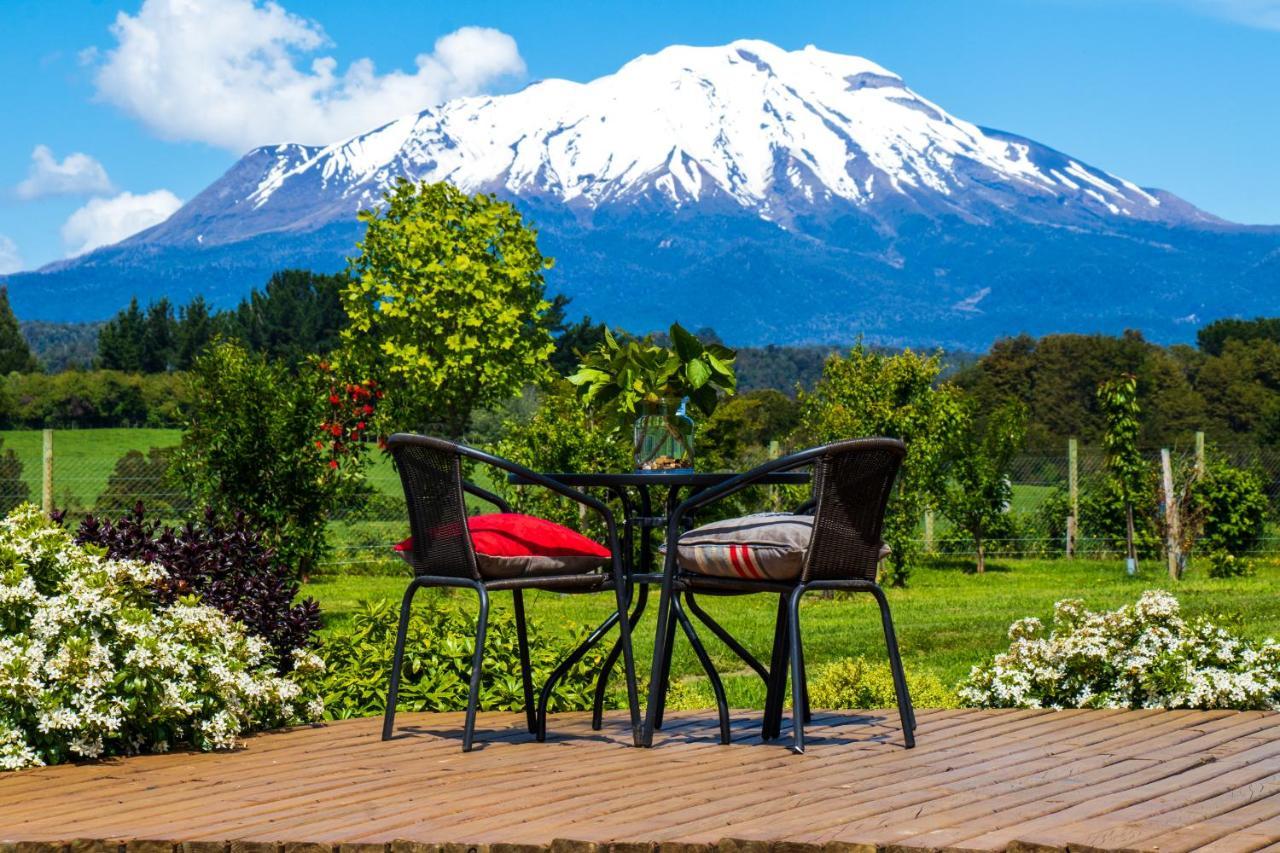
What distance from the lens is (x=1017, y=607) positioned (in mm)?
11539

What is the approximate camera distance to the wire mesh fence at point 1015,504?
15734 millimetres

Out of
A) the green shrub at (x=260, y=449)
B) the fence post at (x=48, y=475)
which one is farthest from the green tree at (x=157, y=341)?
the green shrub at (x=260, y=449)

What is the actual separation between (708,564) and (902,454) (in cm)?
57

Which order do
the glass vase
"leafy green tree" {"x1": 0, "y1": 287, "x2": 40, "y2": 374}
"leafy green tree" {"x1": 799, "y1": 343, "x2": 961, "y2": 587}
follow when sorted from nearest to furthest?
the glass vase < "leafy green tree" {"x1": 799, "y1": 343, "x2": 961, "y2": 587} < "leafy green tree" {"x1": 0, "y1": 287, "x2": 40, "y2": 374}

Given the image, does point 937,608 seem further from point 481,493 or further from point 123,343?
point 123,343

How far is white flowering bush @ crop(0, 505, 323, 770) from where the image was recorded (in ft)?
12.6

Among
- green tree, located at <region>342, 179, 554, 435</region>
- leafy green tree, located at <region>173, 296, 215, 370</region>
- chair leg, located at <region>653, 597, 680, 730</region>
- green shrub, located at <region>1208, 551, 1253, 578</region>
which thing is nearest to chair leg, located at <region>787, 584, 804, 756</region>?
chair leg, located at <region>653, 597, 680, 730</region>

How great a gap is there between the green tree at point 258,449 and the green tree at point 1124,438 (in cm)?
968

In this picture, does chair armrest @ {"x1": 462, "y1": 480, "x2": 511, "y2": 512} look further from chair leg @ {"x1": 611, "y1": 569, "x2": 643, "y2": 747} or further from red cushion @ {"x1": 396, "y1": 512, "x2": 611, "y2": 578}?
chair leg @ {"x1": 611, "y1": 569, "x2": 643, "y2": 747}

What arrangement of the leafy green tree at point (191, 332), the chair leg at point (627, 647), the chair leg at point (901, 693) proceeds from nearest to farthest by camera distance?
the chair leg at point (901, 693)
the chair leg at point (627, 647)
the leafy green tree at point (191, 332)

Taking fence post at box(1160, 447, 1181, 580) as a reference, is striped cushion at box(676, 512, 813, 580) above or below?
above

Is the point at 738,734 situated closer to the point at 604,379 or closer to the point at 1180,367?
the point at 604,379

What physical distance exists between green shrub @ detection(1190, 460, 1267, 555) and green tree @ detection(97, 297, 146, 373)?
42795 mm

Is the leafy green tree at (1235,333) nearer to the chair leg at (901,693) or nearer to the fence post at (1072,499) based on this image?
the fence post at (1072,499)
